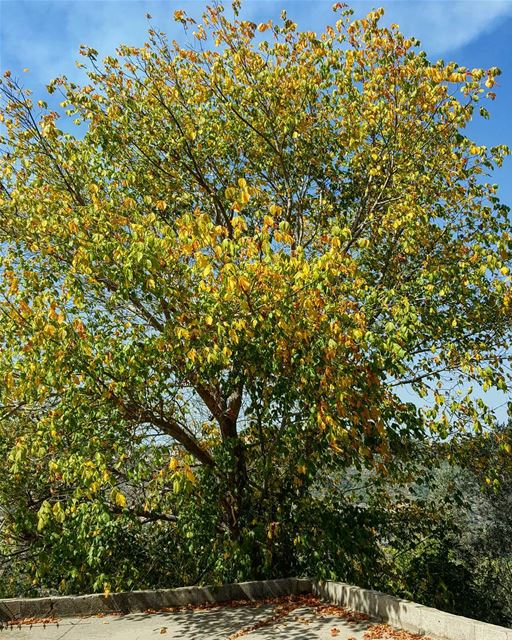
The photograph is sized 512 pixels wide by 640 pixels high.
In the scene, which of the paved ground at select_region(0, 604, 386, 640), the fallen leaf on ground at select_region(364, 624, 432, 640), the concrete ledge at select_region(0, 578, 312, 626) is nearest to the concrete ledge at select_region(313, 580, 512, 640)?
the fallen leaf on ground at select_region(364, 624, 432, 640)

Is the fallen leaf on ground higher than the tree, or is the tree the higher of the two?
the tree

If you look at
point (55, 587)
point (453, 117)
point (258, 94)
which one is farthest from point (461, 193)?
point (55, 587)

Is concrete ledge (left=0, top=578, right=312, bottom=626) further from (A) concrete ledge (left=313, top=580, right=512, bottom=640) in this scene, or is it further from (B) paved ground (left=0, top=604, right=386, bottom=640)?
(A) concrete ledge (left=313, top=580, right=512, bottom=640)

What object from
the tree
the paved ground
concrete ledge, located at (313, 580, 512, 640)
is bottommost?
the paved ground

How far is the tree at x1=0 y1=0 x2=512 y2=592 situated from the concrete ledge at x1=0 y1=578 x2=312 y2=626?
70 cm

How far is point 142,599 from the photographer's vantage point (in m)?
8.45

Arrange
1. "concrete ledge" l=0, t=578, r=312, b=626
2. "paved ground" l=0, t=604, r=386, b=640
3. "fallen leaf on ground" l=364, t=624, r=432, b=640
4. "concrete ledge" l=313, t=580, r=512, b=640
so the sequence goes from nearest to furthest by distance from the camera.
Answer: "concrete ledge" l=313, t=580, r=512, b=640 → "fallen leaf on ground" l=364, t=624, r=432, b=640 → "paved ground" l=0, t=604, r=386, b=640 → "concrete ledge" l=0, t=578, r=312, b=626

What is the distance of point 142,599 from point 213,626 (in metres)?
1.56

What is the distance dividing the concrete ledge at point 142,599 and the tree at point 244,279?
700mm

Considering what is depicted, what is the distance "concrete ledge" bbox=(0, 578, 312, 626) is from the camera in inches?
320

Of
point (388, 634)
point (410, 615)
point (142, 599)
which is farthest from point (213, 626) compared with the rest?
point (410, 615)

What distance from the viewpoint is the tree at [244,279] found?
7609 mm

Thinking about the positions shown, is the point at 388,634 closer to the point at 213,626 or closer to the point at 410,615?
the point at 410,615

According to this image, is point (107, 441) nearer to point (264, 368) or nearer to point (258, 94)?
point (264, 368)
